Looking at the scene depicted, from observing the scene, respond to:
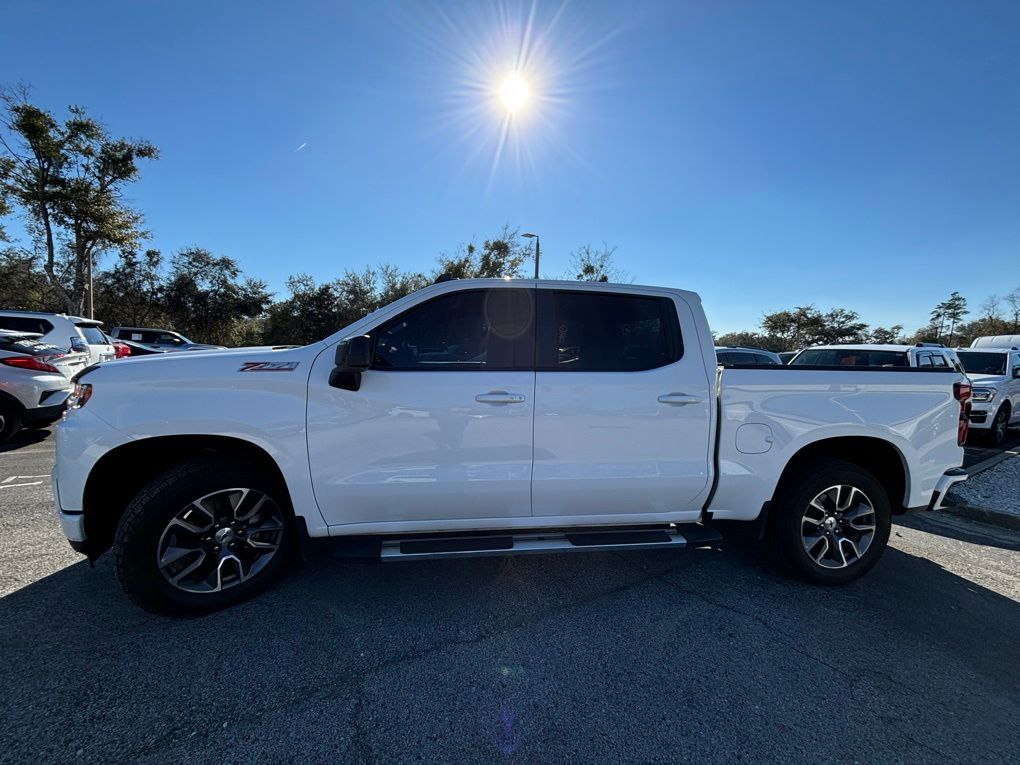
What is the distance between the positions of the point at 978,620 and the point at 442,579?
3362 millimetres

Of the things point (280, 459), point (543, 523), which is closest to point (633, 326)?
point (543, 523)

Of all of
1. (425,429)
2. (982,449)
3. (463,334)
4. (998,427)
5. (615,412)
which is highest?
(463,334)

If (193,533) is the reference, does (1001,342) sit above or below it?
above

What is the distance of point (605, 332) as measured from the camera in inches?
117

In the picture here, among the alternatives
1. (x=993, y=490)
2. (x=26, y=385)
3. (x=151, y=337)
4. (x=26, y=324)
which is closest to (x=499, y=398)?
(x=993, y=490)

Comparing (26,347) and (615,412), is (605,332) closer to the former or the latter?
(615,412)

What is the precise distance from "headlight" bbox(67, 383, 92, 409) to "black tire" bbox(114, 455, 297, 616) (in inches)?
21.9

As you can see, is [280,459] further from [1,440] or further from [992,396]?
[992,396]

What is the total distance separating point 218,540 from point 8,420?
660 cm

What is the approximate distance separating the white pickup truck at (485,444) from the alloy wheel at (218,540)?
0.04 ft

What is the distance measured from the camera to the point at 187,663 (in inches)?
87.7

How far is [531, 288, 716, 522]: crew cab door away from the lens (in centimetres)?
274

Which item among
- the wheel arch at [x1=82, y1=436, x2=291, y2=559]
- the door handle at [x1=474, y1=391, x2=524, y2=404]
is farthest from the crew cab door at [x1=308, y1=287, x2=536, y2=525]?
the wheel arch at [x1=82, y1=436, x2=291, y2=559]

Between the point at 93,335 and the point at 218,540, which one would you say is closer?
the point at 218,540
